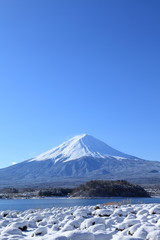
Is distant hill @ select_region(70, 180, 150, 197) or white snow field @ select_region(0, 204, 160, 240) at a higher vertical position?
distant hill @ select_region(70, 180, 150, 197)

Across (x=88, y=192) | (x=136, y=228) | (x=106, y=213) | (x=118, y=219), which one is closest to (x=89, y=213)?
(x=106, y=213)

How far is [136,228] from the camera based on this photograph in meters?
10.7

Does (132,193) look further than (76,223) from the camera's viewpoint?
Yes

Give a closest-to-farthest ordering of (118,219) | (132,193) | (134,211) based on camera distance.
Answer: (118,219) < (134,211) < (132,193)

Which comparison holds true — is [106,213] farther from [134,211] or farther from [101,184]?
[101,184]

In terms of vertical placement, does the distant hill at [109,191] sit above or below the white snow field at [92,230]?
above

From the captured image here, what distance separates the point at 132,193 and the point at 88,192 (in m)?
10.1

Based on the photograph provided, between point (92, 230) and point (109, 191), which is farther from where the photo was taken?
point (109, 191)

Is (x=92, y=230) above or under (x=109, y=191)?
under

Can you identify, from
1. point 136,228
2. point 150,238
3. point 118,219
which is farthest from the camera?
point 118,219

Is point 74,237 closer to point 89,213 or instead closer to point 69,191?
point 89,213

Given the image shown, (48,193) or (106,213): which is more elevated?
(48,193)

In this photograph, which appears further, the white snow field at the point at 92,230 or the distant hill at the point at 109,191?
the distant hill at the point at 109,191

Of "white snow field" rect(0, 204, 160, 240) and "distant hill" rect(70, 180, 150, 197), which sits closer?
"white snow field" rect(0, 204, 160, 240)
